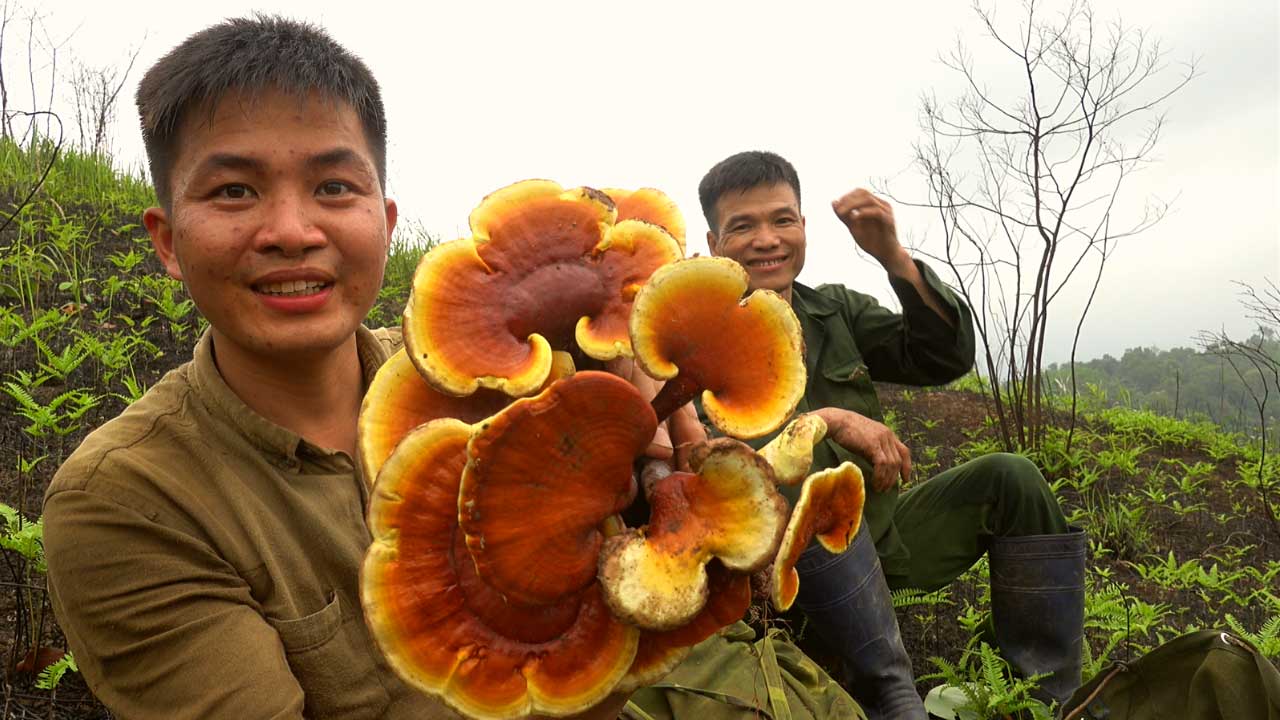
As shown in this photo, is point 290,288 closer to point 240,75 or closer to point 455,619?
point 240,75

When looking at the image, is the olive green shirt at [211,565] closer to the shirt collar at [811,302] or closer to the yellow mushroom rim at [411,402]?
the yellow mushroom rim at [411,402]

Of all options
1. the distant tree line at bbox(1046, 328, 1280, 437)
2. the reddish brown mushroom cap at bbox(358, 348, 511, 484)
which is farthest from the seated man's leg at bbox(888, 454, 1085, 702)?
the distant tree line at bbox(1046, 328, 1280, 437)

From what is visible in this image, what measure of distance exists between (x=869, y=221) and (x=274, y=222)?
9.81ft

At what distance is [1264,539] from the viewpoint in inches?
275

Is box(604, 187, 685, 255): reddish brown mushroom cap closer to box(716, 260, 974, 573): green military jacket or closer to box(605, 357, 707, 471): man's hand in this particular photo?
box(605, 357, 707, 471): man's hand

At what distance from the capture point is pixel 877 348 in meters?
4.64

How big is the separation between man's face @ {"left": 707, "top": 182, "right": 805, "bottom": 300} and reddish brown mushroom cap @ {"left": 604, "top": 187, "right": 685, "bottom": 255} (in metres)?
2.41

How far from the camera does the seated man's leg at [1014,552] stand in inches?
139

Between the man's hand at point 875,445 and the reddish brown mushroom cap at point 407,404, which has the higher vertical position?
the reddish brown mushroom cap at point 407,404

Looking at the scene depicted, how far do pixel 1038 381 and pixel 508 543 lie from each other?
768 cm

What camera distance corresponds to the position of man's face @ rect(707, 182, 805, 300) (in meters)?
4.21

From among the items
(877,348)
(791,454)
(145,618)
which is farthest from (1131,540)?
(145,618)

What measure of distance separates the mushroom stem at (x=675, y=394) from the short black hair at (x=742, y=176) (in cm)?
313

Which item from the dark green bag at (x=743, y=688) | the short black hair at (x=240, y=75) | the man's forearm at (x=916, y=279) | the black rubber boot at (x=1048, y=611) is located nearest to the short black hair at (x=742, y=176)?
the man's forearm at (x=916, y=279)
